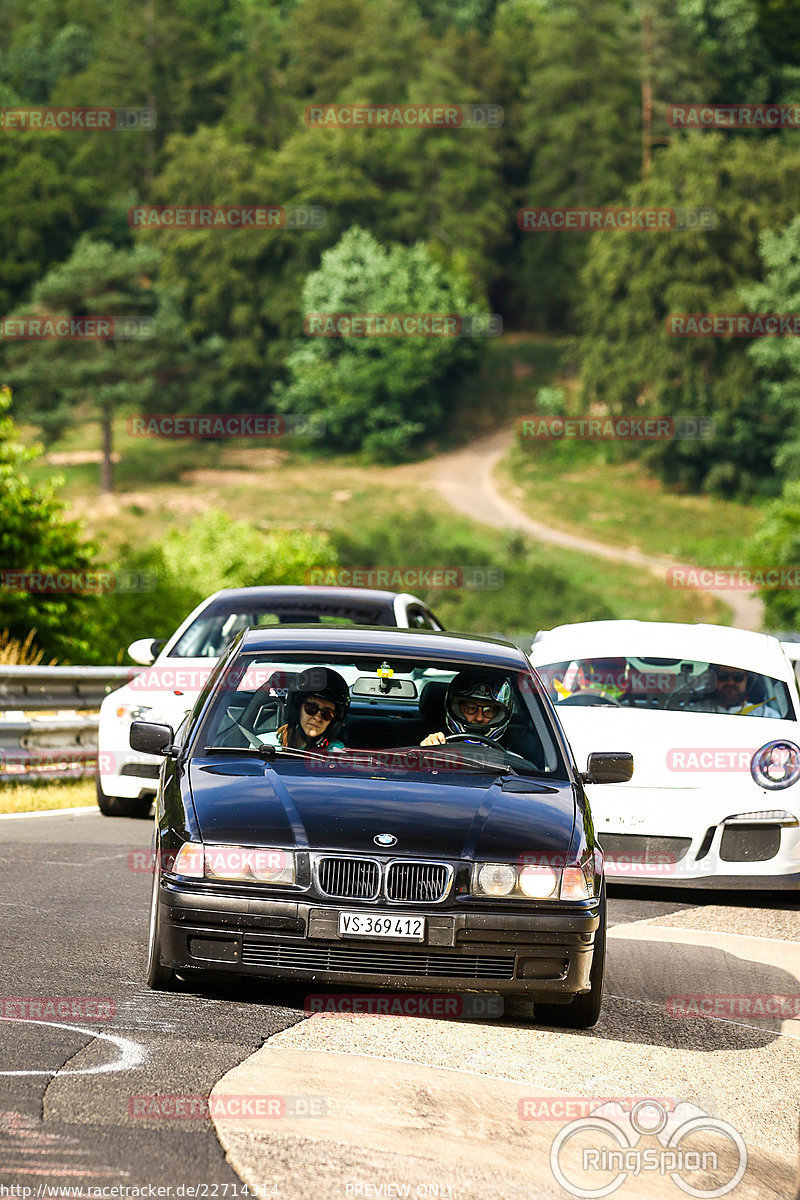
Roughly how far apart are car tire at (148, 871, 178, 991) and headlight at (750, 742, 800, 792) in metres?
4.49

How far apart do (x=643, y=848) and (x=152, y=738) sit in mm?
3527

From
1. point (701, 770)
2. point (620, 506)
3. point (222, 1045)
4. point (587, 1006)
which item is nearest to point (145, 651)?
point (701, 770)

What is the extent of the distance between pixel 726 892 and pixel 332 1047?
19.0 ft

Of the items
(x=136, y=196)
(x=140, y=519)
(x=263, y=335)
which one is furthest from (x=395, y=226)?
(x=140, y=519)

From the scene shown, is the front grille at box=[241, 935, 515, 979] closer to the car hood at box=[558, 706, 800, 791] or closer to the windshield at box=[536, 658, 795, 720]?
the car hood at box=[558, 706, 800, 791]

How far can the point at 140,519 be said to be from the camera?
314 feet

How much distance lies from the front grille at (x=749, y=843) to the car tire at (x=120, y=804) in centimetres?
467

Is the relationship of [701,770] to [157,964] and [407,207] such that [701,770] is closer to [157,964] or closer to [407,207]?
[157,964]

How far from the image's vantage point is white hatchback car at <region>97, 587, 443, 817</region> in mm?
12828

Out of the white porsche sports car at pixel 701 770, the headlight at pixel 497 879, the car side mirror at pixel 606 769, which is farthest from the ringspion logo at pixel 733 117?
the headlight at pixel 497 879

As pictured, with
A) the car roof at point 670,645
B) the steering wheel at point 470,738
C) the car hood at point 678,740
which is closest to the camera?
the steering wheel at point 470,738

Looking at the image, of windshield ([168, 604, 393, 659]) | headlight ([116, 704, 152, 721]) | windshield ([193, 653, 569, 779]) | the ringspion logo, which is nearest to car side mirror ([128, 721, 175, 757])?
windshield ([193, 653, 569, 779])

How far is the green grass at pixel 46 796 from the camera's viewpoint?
45.5 ft

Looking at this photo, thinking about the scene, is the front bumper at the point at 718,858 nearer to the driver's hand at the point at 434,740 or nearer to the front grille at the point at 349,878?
the driver's hand at the point at 434,740
